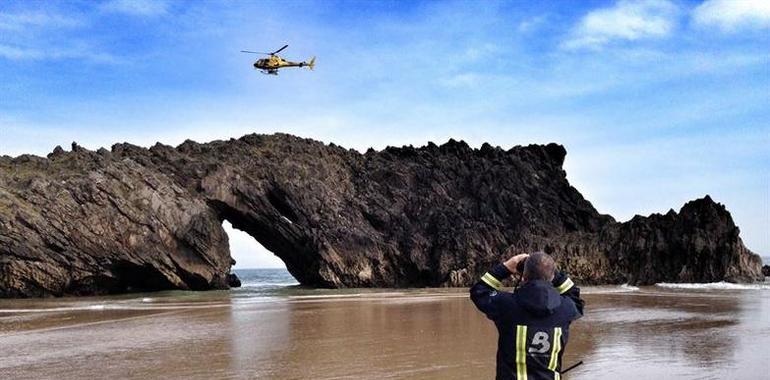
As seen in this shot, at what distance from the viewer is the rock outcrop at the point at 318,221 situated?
36875mm

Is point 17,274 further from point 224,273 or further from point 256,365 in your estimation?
point 256,365

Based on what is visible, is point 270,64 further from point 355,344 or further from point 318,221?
point 355,344

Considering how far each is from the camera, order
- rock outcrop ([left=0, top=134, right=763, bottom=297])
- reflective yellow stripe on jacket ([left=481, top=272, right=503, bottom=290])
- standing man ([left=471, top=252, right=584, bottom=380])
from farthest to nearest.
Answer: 1. rock outcrop ([left=0, top=134, right=763, bottom=297])
2. reflective yellow stripe on jacket ([left=481, top=272, right=503, bottom=290])
3. standing man ([left=471, top=252, right=584, bottom=380])

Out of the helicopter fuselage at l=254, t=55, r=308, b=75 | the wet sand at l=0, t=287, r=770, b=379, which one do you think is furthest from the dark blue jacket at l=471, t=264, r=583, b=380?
the helicopter fuselage at l=254, t=55, r=308, b=75


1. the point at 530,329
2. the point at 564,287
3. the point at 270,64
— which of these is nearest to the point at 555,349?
the point at 530,329

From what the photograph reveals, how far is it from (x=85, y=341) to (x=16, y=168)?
29.0 meters

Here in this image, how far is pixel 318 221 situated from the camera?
44.8 metres

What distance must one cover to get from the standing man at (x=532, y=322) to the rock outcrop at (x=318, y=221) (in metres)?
35.2

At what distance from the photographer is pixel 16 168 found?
3947cm

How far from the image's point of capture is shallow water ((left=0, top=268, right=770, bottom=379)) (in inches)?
412

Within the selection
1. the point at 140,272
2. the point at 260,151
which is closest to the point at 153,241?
the point at 140,272

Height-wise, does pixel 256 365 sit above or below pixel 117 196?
below

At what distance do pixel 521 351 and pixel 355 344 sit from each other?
9.21 m

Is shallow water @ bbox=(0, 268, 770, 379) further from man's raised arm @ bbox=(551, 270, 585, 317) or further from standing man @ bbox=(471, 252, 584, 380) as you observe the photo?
standing man @ bbox=(471, 252, 584, 380)
